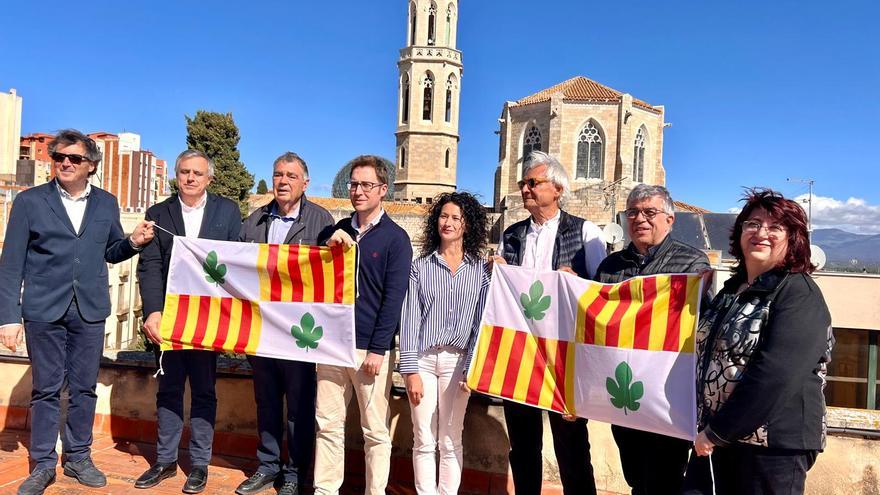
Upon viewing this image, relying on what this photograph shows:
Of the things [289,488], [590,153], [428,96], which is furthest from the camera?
[428,96]

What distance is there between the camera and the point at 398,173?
180 feet

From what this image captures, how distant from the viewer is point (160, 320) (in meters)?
4.73

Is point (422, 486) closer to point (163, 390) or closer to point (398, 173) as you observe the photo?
point (163, 390)

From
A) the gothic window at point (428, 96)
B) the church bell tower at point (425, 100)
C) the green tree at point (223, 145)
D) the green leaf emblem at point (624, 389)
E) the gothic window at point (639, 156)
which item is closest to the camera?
the green leaf emblem at point (624, 389)

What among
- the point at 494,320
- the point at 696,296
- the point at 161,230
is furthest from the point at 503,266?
the point at 161,230

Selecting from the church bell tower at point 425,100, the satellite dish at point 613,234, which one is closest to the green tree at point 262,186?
the church bell tower at point 425,100

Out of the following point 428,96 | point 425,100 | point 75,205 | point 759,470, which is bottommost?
point 759,470

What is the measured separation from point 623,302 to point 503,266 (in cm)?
77

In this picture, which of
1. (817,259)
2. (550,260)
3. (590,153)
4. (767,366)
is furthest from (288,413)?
(590,153)

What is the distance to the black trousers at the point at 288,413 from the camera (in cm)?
454

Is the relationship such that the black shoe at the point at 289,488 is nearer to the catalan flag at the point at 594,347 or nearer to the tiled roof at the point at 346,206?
the catalan flag at the point at 594,347

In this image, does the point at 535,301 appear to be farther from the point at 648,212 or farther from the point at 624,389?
the point at 648,212

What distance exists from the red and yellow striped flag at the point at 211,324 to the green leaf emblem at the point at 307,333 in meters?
0.33

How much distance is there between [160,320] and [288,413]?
1143mm
